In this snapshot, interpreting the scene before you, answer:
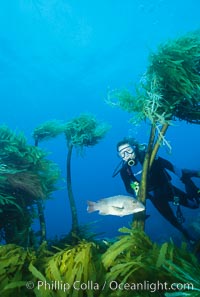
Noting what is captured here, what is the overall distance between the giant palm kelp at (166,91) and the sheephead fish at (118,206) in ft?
2.49

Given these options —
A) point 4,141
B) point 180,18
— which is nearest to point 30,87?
point 180,18

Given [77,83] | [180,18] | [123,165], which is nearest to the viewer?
[123,165]

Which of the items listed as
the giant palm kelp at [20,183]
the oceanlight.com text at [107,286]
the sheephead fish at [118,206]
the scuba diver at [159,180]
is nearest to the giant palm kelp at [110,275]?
the oceanlight.com text at [107,286]

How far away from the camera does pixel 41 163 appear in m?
7.06

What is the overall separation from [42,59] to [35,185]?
164 feet

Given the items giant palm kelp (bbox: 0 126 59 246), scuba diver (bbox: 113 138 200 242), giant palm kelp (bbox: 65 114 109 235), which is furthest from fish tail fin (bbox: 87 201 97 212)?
giant palm kelp (bbox: 65 114 109 235)

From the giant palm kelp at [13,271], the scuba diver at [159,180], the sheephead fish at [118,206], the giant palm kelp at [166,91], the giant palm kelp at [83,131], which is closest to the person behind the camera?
the giant palm kelp at [13,271]

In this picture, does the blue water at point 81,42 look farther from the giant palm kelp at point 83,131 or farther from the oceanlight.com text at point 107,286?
the oceanlight.com text at point 107,286

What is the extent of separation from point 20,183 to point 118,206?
2.77 metres

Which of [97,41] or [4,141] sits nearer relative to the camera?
[4,141]

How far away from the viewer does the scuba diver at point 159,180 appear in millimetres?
6355

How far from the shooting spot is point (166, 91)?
5.31 m

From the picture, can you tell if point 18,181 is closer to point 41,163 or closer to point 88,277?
point 41,163

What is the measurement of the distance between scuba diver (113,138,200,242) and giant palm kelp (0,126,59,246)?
6.22 feet
